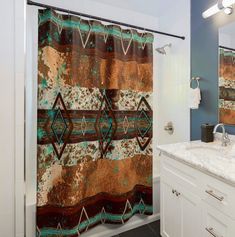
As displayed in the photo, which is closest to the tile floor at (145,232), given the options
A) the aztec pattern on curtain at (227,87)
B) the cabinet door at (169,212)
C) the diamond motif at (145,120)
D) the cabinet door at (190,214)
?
the cabinet door at (169,212)

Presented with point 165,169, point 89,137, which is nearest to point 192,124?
point 165,169

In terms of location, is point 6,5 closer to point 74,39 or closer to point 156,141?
point 74,39

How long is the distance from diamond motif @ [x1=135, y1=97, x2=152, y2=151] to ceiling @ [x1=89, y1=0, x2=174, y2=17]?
112 centimetres

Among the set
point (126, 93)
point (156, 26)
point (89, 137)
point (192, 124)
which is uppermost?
point (156, 26)

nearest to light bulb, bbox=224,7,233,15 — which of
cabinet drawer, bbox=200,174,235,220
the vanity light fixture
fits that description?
the vanity light fixture

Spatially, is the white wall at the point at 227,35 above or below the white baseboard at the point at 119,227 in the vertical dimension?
above

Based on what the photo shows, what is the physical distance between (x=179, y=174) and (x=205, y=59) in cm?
110

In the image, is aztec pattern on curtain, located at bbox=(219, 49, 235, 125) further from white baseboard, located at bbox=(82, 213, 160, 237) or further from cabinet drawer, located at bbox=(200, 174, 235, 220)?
white baseboard, located at bbox=(82, 213, 160, 237)

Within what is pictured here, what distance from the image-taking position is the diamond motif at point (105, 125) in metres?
1.61

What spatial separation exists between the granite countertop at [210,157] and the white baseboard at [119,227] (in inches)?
35.2

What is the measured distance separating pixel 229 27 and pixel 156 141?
4.80 feet

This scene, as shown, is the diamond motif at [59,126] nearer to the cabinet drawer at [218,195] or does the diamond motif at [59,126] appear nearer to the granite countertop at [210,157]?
the granite countertop at [210,157]

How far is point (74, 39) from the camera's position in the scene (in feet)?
4.75

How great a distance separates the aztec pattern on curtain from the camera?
1.49m
